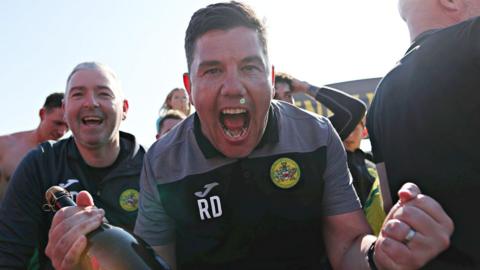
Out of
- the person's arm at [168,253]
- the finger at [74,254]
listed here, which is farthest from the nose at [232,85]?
the finger at [74,254]

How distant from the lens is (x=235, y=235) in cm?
218

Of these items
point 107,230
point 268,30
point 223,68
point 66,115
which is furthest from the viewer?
point 66,115

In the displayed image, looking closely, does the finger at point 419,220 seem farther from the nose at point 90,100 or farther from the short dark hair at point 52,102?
the short dark hair at point 52,102

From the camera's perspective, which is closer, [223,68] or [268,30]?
[223,68]

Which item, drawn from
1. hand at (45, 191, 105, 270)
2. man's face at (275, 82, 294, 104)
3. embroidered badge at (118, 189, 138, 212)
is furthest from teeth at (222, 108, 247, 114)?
man's face at (275, 82, 294, 104)

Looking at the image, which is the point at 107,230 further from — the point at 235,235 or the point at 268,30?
the point at 268,30

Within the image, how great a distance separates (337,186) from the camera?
87.4 inches

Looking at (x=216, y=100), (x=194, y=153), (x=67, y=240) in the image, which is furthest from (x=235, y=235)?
(x=67, y=240)

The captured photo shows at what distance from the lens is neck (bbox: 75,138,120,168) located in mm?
3453

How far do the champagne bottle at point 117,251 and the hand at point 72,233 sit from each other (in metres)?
0.06

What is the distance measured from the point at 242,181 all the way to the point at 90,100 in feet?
5.65

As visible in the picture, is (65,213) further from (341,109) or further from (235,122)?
(341,109)

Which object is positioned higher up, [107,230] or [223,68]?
[223,68]

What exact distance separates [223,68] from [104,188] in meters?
1.50
